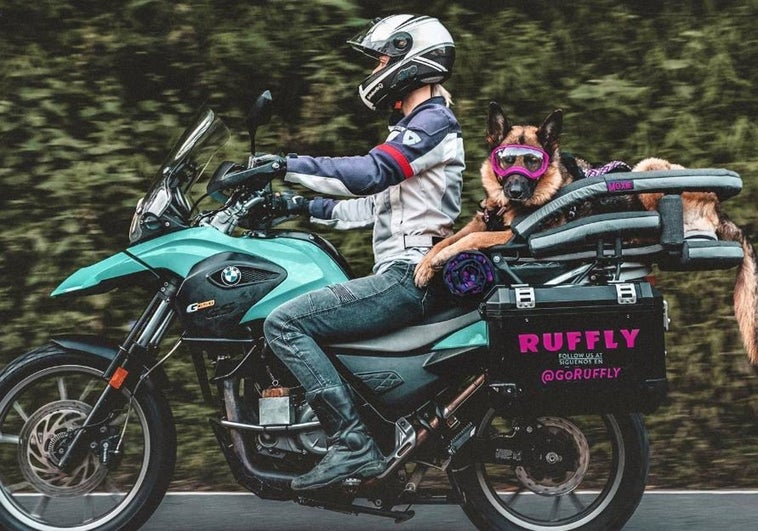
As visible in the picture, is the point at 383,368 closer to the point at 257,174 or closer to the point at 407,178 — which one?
the point at 407,178

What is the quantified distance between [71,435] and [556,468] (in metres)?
1.92

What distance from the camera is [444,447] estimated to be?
14.6 ft

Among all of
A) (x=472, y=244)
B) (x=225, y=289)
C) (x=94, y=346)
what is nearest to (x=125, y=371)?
(x=94, y=346)

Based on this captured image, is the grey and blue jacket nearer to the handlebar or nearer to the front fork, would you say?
the handlebar

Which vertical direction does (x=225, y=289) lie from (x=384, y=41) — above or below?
below

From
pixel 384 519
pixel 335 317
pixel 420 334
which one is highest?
pixel 335 317

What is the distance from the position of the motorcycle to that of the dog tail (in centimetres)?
35

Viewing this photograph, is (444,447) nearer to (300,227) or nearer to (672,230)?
(672,230)

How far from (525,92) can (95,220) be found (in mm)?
2437

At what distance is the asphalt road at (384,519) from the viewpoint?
5.00 meters

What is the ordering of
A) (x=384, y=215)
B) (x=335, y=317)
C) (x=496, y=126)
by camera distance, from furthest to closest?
(x=496, y=126) < (x=384, y=215) < (x=335, y=317)

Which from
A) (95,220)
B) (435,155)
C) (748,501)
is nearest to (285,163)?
(435,155)

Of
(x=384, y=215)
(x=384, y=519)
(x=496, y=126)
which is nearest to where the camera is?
(x=384, y=215)

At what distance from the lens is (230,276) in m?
4.43
